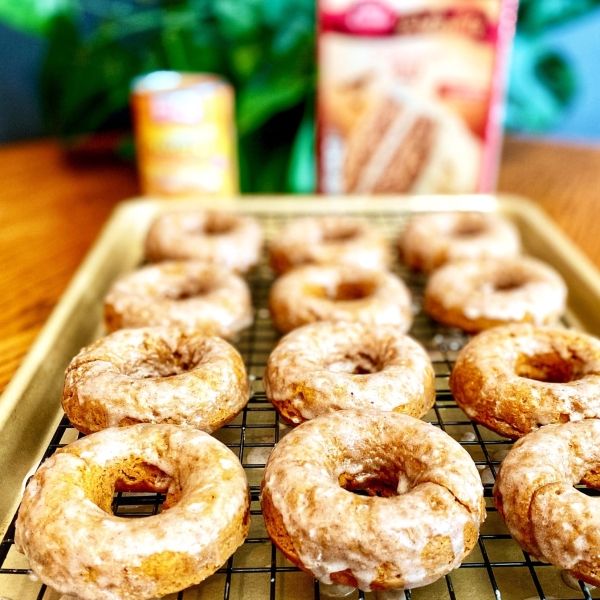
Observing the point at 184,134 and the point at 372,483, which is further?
the point at 184,134

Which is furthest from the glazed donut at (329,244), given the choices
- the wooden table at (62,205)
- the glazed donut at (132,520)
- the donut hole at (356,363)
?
the glazed donut at (132,520)

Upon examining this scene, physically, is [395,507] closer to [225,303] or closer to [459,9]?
[225,303]

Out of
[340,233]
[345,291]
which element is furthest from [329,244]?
[345,291]

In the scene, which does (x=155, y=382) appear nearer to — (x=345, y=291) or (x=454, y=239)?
(x=345, y=291)

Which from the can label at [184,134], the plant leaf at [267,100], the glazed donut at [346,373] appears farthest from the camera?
the plant leaf at [267,100]

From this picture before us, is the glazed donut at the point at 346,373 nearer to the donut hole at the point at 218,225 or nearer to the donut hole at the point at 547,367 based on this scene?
the donut hole at the point at 547,367
